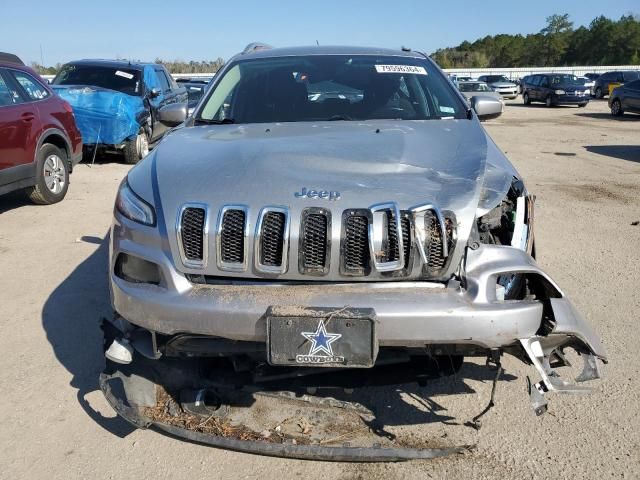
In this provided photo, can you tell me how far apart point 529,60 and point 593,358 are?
246ft

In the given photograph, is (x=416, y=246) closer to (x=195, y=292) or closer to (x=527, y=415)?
(x=195, y=292)

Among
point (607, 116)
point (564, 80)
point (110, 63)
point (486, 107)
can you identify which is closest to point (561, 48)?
point (564, 80)

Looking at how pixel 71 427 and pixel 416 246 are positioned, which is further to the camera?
pixel 71 427

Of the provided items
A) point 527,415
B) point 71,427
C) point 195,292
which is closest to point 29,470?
point 71,427

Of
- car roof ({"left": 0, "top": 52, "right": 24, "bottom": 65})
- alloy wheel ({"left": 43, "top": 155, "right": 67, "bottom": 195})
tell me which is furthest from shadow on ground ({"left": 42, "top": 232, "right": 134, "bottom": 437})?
car roof ({"left": 0, "top": 52, "right": 24, "bottom": 65})

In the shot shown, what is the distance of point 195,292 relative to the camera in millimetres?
2500

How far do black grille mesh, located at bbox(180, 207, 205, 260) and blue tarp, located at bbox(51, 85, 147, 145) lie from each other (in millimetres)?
7990

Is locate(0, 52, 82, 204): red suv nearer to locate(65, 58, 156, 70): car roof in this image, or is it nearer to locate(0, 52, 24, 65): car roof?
locate(0, 52, 24, 65): car roof

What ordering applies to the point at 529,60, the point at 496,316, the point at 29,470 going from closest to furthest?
the point at 496,316 < the point at 29,470 < the point at 529,60

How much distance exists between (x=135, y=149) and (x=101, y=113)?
92 cm

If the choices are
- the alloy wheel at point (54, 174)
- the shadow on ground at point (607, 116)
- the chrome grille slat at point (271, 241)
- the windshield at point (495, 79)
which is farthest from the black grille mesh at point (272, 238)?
the windshield at point (495, 79)

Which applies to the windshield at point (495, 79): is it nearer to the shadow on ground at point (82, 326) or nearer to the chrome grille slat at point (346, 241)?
the shadow on ground at point (82, 326)

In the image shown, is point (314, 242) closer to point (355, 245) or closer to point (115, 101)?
point (355, 245)

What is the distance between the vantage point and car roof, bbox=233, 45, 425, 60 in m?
4.45
